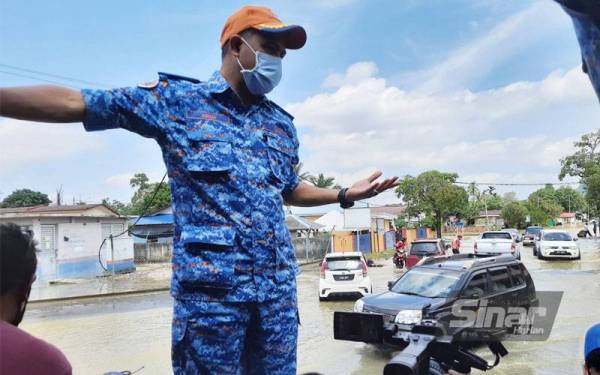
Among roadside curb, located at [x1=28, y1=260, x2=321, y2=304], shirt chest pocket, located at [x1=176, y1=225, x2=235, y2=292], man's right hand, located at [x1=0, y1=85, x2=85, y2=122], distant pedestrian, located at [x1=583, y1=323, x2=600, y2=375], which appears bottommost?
roadside curb, located at [x1=28, y1=260, x2=321, y2=304]

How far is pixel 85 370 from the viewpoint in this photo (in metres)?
6.95

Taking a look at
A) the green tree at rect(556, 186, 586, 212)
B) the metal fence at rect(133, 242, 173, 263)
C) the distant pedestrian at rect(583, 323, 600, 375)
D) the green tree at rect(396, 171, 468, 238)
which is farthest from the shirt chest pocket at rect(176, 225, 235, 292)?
the green tree at rect(556, 186, 586, 212)

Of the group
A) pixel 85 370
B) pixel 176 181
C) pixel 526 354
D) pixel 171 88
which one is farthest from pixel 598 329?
pixel 85 370

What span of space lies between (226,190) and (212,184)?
0.14ft

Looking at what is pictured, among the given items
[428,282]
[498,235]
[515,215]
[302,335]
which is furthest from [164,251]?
[515,215]

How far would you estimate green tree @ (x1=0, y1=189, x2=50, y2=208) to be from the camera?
147 feet

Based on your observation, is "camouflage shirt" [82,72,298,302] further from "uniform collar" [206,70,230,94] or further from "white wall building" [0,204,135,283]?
"white wall building" [0,204,135,283]

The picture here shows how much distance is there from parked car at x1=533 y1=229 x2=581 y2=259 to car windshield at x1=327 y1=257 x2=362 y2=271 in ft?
44.1

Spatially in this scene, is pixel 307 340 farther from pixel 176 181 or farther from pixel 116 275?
pixel 116 275

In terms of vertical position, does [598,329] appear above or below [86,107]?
below

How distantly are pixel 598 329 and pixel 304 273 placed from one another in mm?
20092

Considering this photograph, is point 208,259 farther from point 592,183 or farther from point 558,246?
point 592,183

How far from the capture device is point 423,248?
18531mm

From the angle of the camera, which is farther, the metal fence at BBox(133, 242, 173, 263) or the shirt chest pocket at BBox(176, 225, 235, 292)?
the metal fence at BBox(133, 242, 173, 263)
